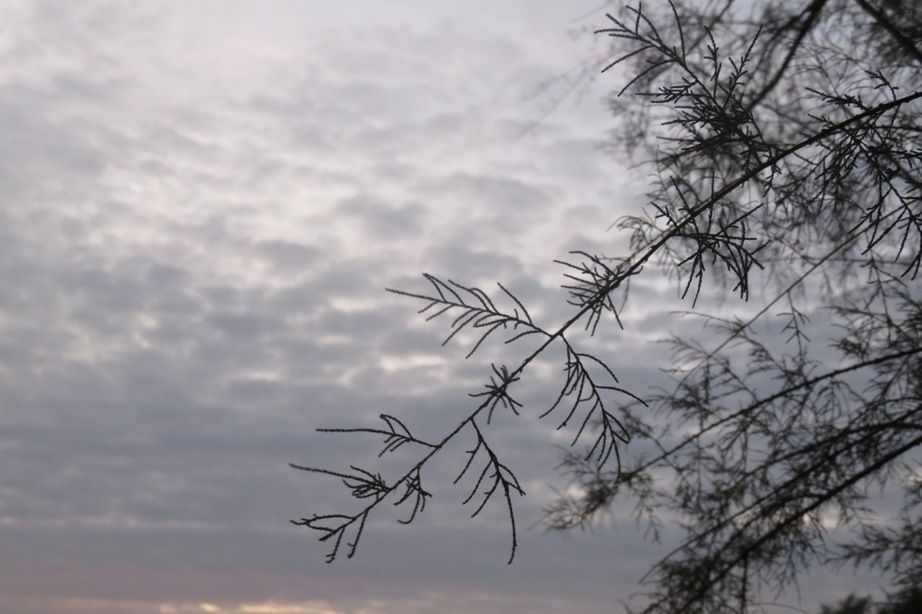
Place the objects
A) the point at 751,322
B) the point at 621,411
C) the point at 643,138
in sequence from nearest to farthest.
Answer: the point at 751,322, the point at 621,411, the point at 643,138

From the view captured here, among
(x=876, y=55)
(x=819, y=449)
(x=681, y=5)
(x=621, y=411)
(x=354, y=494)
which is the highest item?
(x=681, y=5)

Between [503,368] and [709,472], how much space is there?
3723mm

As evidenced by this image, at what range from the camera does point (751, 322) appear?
20.4 feet

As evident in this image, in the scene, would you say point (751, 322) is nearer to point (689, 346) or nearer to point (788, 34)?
point (689, 346)

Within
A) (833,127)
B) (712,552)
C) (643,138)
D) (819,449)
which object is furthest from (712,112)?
(643,138)

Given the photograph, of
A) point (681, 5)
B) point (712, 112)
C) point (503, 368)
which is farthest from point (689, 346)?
point (503, 368)

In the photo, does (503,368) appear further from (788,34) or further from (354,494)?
(788,34)

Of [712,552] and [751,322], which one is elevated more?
[751,322]

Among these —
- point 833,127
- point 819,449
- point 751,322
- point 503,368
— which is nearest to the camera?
point 503,368

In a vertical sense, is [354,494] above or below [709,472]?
below

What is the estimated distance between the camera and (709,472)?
6.39 meters

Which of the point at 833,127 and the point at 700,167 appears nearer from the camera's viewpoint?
the point at 833,127

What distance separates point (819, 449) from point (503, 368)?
327cm

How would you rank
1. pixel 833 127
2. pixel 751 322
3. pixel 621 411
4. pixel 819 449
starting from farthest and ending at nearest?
pixel 621 411 → pixel 751 322 → pixel 819 449 → pixel 833 127
